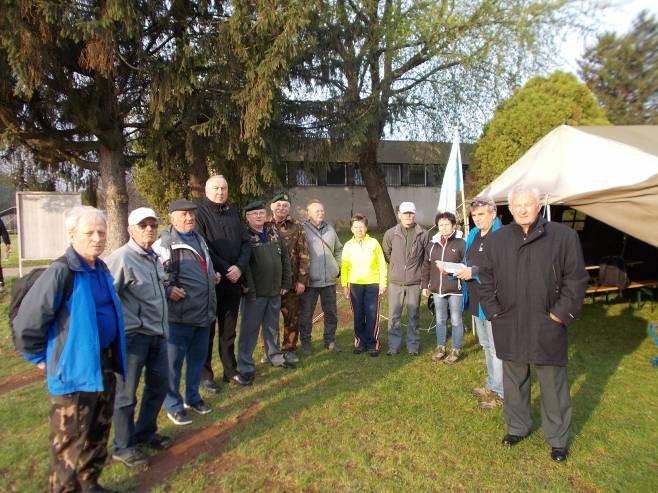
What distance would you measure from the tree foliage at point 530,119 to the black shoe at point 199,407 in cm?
978

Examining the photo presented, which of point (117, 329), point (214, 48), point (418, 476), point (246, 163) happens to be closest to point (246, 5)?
point (214, 48)

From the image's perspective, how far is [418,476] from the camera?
3301mm

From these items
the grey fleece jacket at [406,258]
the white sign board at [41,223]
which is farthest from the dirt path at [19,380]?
the white sign board at [41,223]

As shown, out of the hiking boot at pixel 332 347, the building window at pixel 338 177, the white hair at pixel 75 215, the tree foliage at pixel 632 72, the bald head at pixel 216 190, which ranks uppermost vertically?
the tree foliage at pixel 632 72

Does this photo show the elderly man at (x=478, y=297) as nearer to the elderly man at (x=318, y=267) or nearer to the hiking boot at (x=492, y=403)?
the hiking boot at (x=492, y=403)

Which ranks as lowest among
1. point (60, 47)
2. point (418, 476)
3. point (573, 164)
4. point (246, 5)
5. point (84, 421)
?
point (418, 476)

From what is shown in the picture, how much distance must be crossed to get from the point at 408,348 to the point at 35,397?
165 inches

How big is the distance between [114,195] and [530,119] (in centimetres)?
989

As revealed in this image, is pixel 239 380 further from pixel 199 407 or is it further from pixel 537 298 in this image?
pixel 537 298

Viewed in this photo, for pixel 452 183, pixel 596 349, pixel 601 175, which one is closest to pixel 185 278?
pixel 452 183

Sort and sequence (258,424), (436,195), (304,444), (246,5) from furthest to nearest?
(436,195), (246,5), (258,424), (304,444)

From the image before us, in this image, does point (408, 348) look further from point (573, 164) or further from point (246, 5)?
point (246, 5)

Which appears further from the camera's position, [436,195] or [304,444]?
[436,195]

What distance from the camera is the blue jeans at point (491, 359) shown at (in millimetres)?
4488
